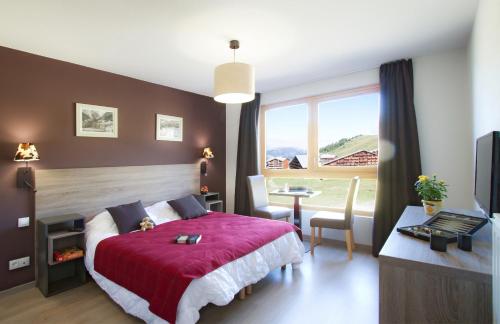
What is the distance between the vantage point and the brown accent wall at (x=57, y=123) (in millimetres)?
2682

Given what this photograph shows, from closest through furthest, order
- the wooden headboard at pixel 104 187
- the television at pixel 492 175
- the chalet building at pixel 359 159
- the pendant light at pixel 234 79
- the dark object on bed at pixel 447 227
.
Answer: the television at pixel 492 175 < the dark object on bed at pixel 447 227 < the pendant light at pixel 234 79 < the wooden headboard at pixel 104 187 < the chalet building at pixel 359 159

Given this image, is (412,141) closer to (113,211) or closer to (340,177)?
(340,177)

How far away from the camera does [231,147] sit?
5.22 m

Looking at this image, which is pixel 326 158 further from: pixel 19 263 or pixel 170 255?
pixel 19 263

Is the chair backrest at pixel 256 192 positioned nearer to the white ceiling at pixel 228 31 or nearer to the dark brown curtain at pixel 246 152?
the dark brown curtain at pixel 246 152

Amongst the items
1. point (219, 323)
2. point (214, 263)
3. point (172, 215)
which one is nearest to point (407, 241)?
point (214, 263)

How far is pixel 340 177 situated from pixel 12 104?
4.31 metres

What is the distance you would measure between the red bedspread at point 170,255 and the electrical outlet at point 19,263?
925mm

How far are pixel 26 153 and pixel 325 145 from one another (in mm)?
3926

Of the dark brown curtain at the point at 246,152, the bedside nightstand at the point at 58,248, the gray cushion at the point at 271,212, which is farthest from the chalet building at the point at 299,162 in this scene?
the bedside nightstand at the point at 58,248

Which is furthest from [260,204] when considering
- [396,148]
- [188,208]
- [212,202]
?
[396,148]

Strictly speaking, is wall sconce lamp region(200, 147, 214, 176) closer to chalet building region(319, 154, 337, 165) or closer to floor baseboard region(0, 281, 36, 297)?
chalet building region(319, 154, 337, 165)

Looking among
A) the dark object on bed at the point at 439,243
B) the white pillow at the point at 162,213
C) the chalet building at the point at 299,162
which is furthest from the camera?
the chalet building at the point at 299,162

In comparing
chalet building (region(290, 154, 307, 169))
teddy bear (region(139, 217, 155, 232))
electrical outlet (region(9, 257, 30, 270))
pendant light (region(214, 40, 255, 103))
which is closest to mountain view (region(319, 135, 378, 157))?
chalet building (region(290, 154, 307, 169))
